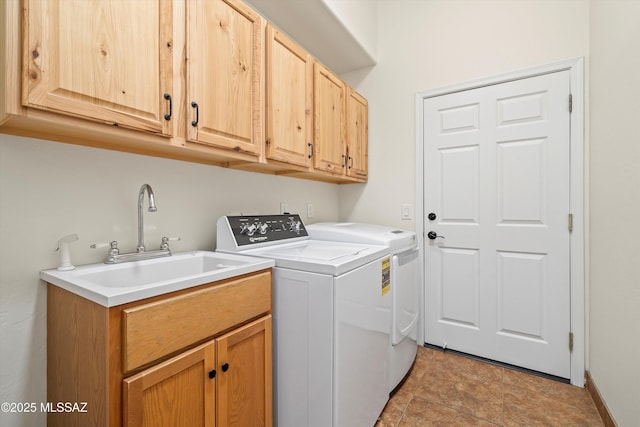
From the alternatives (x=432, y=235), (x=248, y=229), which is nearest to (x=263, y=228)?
(x=248, y=229)

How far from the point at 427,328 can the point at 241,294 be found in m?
1.86

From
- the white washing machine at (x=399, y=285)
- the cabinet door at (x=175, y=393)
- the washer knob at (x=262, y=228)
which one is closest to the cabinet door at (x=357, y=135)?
the white washing machine at (x=399, y=285)

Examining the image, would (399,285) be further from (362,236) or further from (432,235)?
(432,235)

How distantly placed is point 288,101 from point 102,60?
94cm

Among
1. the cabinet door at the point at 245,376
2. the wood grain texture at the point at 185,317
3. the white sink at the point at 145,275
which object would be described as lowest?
the cabinet door at the point at 245,376

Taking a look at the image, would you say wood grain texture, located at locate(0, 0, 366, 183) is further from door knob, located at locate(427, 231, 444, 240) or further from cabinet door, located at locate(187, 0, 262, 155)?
door knob, located at locate(427, 231, 444, 240)

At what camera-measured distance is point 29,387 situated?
1037mm

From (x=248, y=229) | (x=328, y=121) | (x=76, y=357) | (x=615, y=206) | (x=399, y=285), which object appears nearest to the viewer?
(x=76, y=357)

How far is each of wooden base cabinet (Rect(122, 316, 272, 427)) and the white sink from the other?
0.23 m

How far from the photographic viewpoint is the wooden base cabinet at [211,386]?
2.74 feet

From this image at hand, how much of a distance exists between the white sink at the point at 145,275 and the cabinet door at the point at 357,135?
4.42 feet

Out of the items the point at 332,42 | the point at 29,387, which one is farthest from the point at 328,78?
the point at 29,387

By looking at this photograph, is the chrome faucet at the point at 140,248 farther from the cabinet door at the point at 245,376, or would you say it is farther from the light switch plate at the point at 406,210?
the light switch plate at the point at 406,210

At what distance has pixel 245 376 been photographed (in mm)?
1147
